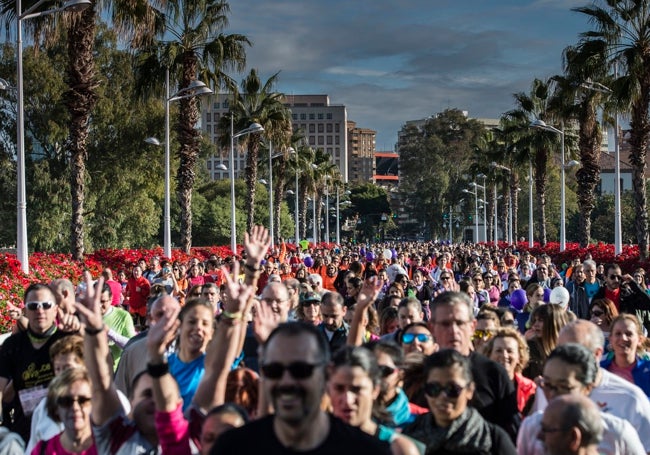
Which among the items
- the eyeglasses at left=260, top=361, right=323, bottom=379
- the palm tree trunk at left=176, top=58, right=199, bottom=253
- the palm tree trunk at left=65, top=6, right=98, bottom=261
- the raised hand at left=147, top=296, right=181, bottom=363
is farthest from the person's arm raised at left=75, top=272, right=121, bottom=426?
Answer: the palm tree trunk at left=176, top=58, right=199, bottom=253

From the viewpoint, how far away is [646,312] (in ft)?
36.1

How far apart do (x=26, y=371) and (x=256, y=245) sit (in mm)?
1760

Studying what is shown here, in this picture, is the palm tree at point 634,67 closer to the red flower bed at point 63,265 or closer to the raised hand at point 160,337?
the red flower bed at point 63,265

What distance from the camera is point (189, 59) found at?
2883 cm

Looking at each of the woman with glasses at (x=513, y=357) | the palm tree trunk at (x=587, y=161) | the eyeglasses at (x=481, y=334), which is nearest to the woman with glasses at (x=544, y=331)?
the eyeglasses at (x=481, y=334)

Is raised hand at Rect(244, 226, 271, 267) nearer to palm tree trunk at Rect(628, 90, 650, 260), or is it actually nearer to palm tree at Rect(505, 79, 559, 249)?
palm tree trunk at Rect(628, 90, 650, 260)

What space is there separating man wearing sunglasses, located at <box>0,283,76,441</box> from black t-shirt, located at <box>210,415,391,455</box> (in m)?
3.10

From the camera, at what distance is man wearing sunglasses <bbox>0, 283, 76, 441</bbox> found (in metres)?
5.85

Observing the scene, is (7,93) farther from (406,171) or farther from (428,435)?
(406,171)

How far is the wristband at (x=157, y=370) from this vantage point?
405cm

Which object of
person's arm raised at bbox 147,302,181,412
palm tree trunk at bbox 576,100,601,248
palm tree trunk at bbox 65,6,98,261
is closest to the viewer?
person's arm raised at bbox 147,302,181,412

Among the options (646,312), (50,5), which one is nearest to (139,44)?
(50,5)

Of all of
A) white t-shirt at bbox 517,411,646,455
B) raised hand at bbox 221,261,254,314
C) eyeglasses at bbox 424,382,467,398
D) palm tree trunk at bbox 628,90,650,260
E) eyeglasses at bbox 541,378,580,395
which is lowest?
white t-shirt at bbox 517,411,646,455

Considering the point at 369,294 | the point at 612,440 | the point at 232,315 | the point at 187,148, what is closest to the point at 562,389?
the point at 612,440
